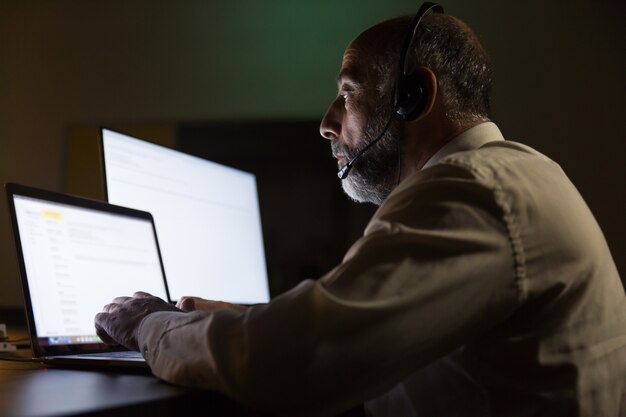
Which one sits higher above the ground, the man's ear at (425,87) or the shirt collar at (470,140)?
the man's ear at (425,87)

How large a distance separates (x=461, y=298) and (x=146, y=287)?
0.71 metres

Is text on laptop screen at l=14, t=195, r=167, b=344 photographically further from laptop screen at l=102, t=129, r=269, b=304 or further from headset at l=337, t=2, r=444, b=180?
headset at l=337, t=2, r=444, b=180

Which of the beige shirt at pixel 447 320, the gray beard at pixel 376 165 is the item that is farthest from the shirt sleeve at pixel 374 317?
the gray beard at pixel 376 165

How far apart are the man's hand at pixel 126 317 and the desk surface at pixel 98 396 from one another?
0.05 m

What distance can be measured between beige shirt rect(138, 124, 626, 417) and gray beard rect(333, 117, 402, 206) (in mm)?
294

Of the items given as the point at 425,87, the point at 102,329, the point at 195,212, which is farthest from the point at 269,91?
the point at 102,329

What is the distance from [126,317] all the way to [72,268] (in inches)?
8.4

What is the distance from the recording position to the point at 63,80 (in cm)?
298

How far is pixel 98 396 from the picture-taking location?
60cm

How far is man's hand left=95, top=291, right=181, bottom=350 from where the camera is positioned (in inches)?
32.7

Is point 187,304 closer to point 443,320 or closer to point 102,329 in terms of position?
point 102,329

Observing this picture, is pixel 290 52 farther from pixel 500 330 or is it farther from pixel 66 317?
pixel 500 330

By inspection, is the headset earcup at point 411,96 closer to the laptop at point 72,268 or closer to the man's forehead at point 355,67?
the man's forehead at point 355,67

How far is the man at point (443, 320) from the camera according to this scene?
2.01ft
